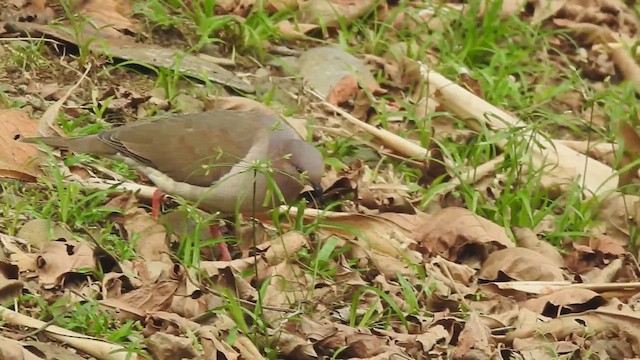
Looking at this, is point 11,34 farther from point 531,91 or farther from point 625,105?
point 625,105

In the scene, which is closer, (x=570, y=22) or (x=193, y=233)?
(x=193, y=233)

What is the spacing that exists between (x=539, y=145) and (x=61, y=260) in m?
2.54

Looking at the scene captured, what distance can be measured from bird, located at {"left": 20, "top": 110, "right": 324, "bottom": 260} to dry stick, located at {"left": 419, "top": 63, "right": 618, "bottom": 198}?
1380 millimetres

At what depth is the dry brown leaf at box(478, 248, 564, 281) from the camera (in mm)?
5266

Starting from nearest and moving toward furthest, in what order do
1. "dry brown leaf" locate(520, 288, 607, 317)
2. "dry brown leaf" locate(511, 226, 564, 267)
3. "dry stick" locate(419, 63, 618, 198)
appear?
"dry brown leaf" locate(520, 288, 607, 317) → "dry brown leaf" locate(511, 226, 564, 267) → "dry stick" locate(419, 63, 618, 198)

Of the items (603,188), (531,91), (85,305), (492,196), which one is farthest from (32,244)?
(531,91)

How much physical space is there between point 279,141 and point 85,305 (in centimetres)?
132

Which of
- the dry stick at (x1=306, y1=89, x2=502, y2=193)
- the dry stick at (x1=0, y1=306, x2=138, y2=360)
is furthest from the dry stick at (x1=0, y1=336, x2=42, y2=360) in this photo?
the dry stick at (x1=306, y1=89, x2=502, y2=193)

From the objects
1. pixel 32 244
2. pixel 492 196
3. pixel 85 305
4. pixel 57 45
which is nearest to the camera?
pixel 85 305

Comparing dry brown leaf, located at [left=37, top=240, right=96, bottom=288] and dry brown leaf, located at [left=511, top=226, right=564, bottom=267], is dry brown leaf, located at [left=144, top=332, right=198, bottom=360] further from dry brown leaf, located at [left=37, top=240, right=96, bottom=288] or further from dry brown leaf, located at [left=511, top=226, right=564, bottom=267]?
dry brown leaf, located at [left=511, top=226, right=564, bottom=267]

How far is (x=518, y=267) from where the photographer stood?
5.31 metres

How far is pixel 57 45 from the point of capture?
6.43 meters

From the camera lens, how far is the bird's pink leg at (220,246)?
5012 millimetres

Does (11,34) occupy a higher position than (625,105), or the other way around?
(11,34)
